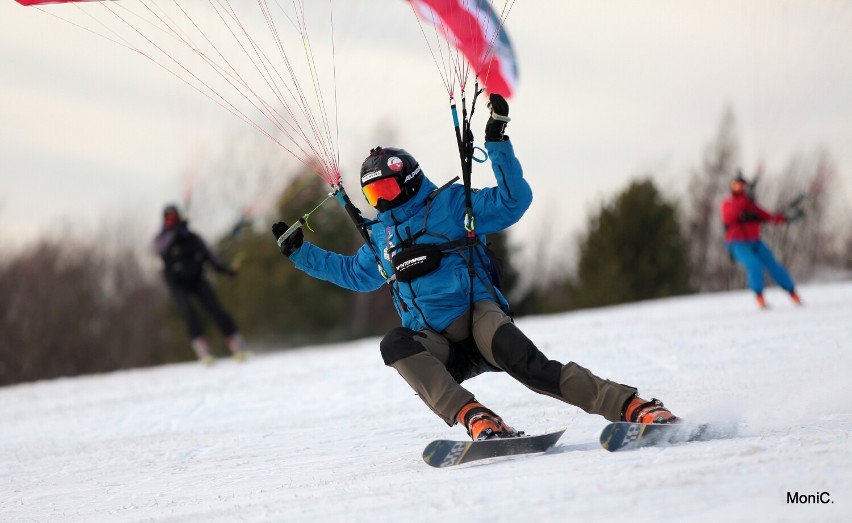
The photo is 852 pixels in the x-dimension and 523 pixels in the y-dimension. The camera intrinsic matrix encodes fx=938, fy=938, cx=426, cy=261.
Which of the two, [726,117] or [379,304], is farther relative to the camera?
[726,117]

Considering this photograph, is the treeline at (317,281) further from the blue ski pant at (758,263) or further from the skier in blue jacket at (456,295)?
the skier in blue jacket at (456,295)

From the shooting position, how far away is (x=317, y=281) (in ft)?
103

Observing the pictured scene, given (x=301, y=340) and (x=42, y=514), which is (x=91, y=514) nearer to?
(x=42, y=514)

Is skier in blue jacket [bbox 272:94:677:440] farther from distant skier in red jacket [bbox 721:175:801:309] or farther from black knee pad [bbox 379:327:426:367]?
distant skier in red jacket [bbox 721:175:801:309]

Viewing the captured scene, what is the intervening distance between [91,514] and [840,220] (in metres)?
43.6

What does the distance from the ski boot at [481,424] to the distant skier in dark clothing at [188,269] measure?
7737 millimetres

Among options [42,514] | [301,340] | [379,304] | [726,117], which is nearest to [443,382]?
[42,514]

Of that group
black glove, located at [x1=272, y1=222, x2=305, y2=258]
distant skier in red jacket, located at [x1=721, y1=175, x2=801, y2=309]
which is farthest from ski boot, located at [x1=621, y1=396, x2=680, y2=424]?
distant skier in red jacket, located at [x1=721, y1=175, x2=801, y2=309]

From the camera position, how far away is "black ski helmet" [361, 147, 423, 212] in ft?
14.3

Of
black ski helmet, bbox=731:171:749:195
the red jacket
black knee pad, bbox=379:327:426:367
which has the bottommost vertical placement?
the red jacket

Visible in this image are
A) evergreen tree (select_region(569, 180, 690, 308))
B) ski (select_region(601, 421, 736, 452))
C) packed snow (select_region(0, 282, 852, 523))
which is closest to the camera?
packed snow (select_region(0, 282, 852, 523))

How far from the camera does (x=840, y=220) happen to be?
139 ft

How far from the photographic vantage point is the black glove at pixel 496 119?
393 cm

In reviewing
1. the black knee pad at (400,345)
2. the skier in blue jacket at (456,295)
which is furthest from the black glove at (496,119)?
the black knee pad at (400,345)
